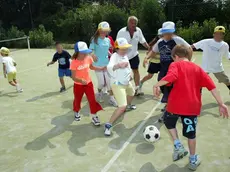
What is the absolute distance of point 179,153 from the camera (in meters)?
4.20

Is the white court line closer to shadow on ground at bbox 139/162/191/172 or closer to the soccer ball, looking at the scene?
the soccer ball

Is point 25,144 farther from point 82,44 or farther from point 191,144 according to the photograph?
point 191,144

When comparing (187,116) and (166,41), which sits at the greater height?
(166,41)

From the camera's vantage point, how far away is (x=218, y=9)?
17.8m

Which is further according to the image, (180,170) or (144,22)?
(144,22)

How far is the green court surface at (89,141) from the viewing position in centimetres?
429

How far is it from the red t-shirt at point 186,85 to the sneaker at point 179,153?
25.8 inches

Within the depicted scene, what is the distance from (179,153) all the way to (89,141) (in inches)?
65.5

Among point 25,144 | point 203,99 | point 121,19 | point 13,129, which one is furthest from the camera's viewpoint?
point 121,19

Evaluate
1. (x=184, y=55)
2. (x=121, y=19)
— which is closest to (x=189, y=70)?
(x=184, y=55)

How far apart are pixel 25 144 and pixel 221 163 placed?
10.8 feet

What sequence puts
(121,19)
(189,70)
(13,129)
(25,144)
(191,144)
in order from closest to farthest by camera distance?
(189,70) < (191,144) < (25,144) < (13,129) < (121,19)

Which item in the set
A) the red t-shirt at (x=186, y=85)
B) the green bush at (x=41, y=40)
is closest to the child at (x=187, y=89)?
the red t-shirt at (x=186, y=85)

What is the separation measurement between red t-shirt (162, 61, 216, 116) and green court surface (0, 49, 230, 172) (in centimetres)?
94
